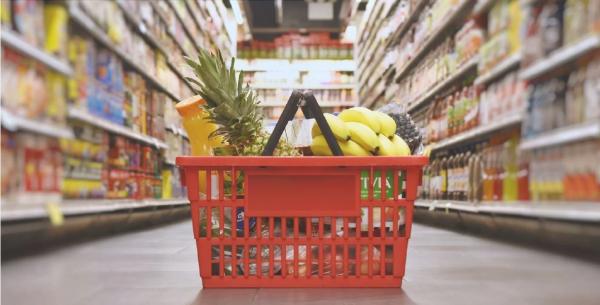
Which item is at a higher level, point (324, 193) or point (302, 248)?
point (324, 193)

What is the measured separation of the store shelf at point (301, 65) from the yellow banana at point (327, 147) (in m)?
8.56

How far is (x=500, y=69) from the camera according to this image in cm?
276

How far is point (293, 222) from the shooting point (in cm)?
141

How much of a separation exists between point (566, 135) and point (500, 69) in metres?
0.85

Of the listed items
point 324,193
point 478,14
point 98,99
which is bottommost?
point 324,193

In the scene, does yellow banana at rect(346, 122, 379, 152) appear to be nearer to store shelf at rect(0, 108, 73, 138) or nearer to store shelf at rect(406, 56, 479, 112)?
store shelf at rect(0, 108, 73, 138)

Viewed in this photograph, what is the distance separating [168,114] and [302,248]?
3.95 metres

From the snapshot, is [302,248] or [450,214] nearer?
[302,248]

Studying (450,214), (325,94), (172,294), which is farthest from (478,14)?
(325,94)

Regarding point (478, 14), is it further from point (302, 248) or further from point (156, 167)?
point (156, 167)

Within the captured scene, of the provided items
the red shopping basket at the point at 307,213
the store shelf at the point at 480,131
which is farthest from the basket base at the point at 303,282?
the store shelf at the point at 480,131

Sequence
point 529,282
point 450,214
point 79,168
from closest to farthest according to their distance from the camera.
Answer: point 529,282 → point 79,168 → point 450,214

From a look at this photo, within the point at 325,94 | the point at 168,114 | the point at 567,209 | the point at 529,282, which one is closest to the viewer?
the point at 529,282

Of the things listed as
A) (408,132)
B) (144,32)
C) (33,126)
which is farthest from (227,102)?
(144,32)
